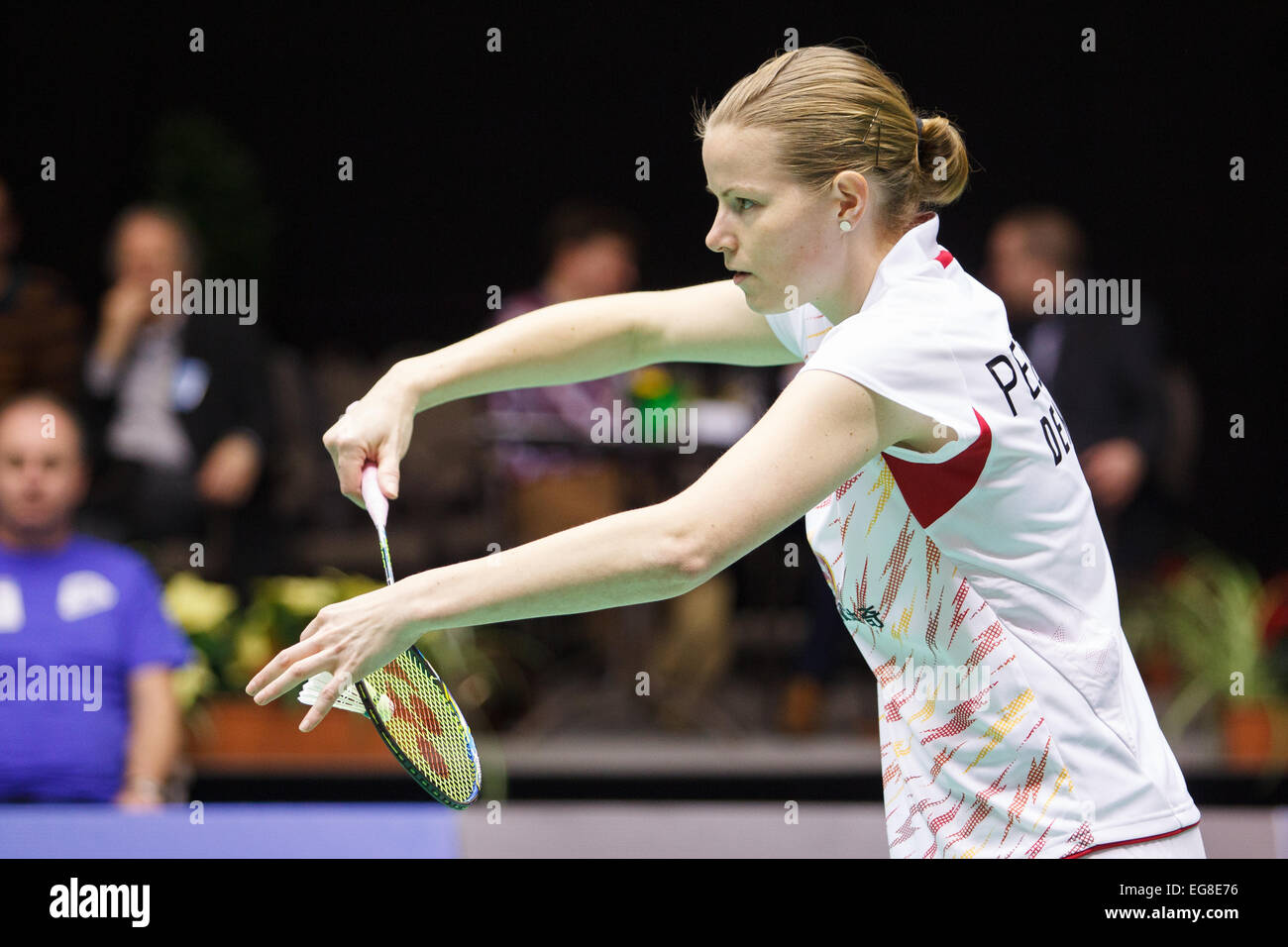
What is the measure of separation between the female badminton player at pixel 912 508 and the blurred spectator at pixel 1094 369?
275 centimetres

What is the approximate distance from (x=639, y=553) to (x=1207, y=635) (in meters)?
3.50

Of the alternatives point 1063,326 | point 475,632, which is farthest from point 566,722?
point 1063,326

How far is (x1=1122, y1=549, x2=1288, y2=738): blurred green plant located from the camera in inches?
174

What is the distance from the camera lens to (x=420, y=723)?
192 cm

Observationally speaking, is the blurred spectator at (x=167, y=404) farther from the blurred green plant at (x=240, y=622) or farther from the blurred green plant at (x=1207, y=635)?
the blurred green plant at (x=1207, y=635)

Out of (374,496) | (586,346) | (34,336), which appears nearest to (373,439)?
(374,496)

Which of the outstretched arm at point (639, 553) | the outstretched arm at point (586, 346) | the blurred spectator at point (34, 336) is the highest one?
the blurred spectator at point (34, 336)

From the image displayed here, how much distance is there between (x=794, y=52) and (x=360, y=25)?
6212mm

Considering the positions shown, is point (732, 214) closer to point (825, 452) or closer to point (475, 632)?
point (825, 452)
